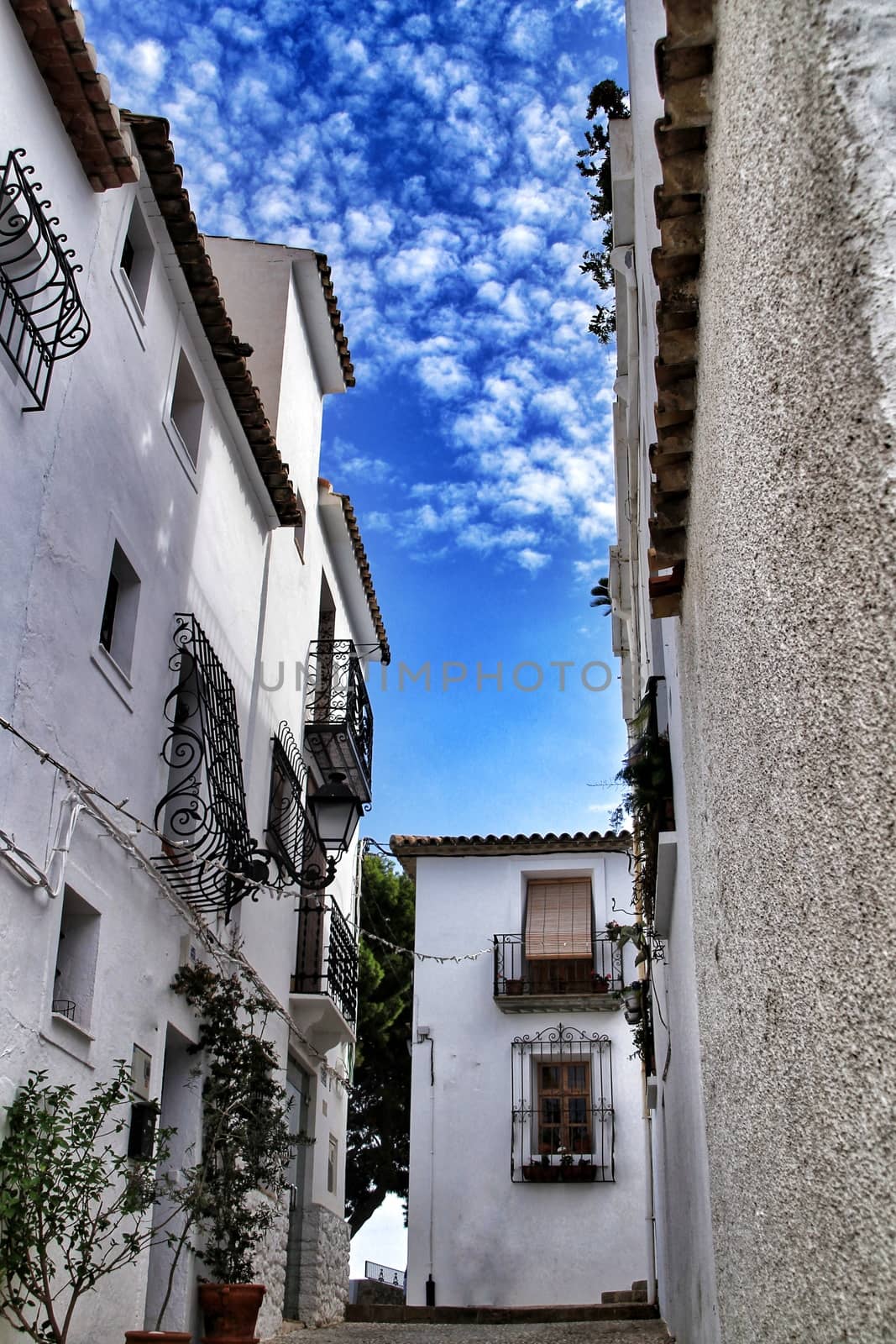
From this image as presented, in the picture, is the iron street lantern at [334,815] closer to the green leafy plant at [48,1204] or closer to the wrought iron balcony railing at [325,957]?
the wrought iron balcony railing at [325,957]

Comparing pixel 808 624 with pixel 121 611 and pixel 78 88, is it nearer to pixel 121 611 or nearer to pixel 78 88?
pixel 78 88

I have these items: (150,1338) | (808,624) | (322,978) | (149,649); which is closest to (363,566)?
(322,978)

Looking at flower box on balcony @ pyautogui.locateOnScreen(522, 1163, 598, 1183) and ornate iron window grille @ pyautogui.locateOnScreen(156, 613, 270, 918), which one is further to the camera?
flower box on balcony @ pyautogui.locateOnScreen(522, 1163, 598, 1183)

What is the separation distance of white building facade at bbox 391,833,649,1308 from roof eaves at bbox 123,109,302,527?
8626 mm

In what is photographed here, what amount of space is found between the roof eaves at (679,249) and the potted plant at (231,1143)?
6.11 metres

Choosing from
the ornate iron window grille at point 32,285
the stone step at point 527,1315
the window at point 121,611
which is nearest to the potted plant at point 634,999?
the stone step at point 527,1315

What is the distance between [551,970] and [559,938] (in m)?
0.51

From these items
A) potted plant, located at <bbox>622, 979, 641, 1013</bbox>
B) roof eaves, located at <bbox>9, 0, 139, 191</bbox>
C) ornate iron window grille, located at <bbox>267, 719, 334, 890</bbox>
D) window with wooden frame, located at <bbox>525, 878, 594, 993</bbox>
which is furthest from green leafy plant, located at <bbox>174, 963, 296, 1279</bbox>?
window with wooden frame, located at <bbox>525, 878, 594, 993</bbox>

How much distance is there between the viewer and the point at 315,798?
11.1 meters

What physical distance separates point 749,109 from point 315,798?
8.53 metres

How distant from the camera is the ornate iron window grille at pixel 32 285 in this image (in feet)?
23.0

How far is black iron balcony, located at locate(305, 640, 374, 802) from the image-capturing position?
49.0 ft

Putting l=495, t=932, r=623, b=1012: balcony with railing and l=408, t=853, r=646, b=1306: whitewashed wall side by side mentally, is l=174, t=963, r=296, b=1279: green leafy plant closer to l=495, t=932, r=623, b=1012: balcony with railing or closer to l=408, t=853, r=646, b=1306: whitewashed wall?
l=408, t=853, r=646, b=1306: whitewashed wall

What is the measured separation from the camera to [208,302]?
1080cm
